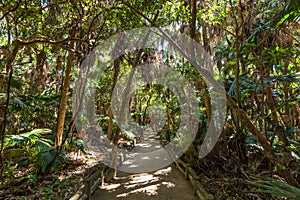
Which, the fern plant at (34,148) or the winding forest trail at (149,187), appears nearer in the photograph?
the fern plant at (34,148)

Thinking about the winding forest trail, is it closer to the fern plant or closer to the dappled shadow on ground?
the dappled shadow on ground

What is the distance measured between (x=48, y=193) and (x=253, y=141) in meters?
4.01

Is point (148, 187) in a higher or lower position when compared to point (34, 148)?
lower

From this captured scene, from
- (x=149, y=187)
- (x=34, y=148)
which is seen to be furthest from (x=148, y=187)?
(x=34, y=148)

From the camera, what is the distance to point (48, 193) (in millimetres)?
3527

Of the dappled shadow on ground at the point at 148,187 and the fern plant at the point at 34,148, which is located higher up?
the fern plant at the point at 34,148

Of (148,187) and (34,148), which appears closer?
(34,148)

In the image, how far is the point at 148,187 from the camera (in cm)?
459

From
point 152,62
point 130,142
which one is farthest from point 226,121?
→ point 130,142

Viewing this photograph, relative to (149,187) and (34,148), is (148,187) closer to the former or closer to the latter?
(149,187)

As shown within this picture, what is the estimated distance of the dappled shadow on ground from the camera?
161 inches

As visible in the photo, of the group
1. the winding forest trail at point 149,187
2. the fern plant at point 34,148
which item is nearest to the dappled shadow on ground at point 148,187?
the winding forest trail at point 149,187

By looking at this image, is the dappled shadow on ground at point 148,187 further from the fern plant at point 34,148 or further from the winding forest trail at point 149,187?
the fern plant at point 34,148

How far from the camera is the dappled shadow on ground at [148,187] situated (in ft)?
13.4
